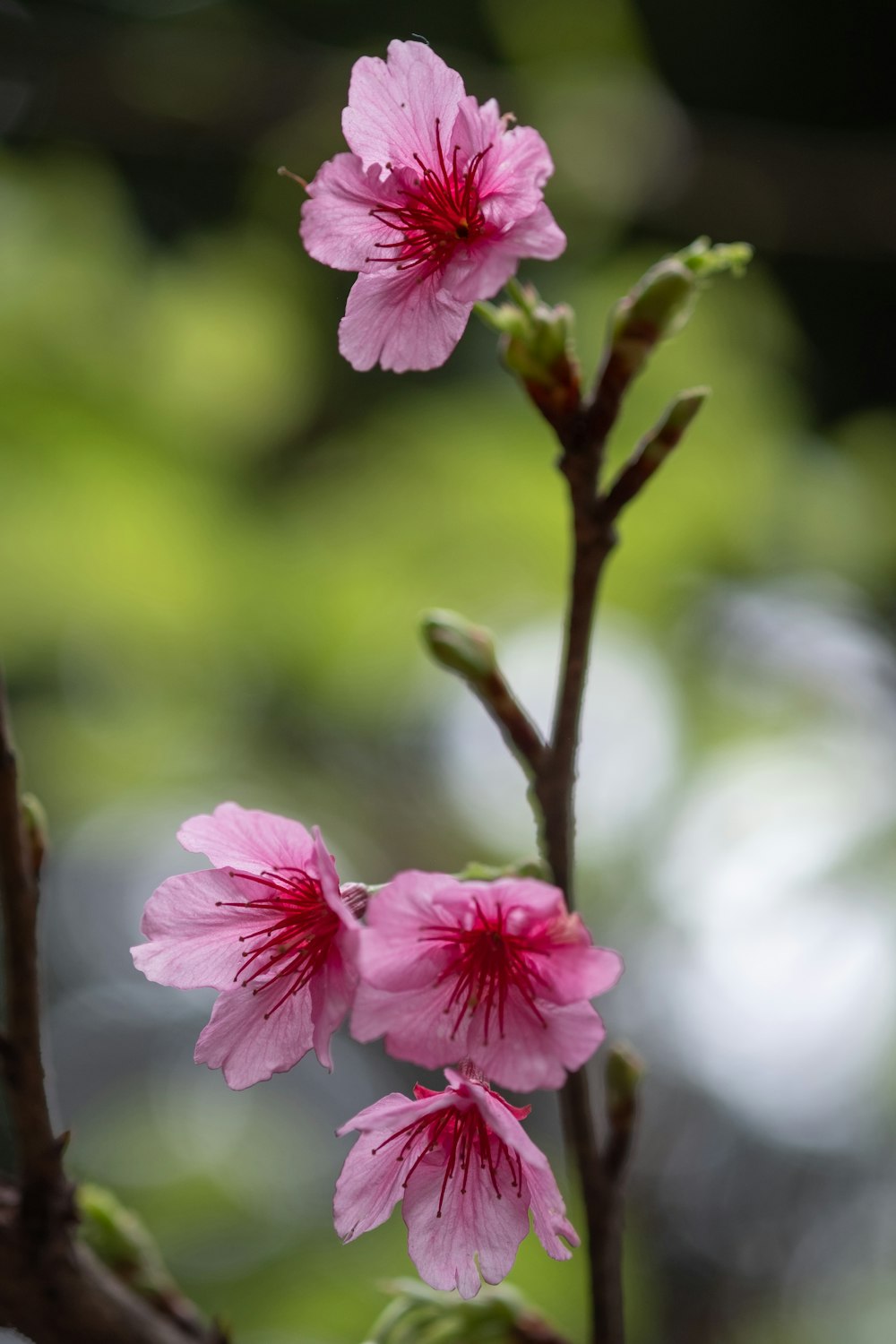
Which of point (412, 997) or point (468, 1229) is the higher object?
point (412, 997)

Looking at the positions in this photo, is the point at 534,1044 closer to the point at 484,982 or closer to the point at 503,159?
the point at 484,982

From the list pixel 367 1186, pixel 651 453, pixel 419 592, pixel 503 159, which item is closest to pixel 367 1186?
pixel 367 1186

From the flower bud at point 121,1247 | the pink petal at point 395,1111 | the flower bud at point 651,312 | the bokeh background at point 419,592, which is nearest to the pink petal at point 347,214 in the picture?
the flower bud at point 651,312

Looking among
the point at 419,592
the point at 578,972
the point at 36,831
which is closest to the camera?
the point at 578,972

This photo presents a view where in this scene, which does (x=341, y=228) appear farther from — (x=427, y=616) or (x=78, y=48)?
(x=78, y=48)

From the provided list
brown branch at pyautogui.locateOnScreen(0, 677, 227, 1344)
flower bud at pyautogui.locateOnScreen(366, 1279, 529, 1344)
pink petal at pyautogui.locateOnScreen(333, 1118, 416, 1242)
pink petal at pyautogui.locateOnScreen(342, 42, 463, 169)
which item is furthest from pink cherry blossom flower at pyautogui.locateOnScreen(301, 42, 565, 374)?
flower bud at pyautogui.locateOnScreen(366, 1279, 529, 1344)

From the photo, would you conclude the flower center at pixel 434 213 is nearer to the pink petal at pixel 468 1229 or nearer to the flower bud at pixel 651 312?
the flower bud at pixel 651 312

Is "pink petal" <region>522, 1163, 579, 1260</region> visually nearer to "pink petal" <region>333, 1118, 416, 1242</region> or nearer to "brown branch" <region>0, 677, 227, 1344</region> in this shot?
"pink petal" <region>333, 1118, 416, 1242</region>
